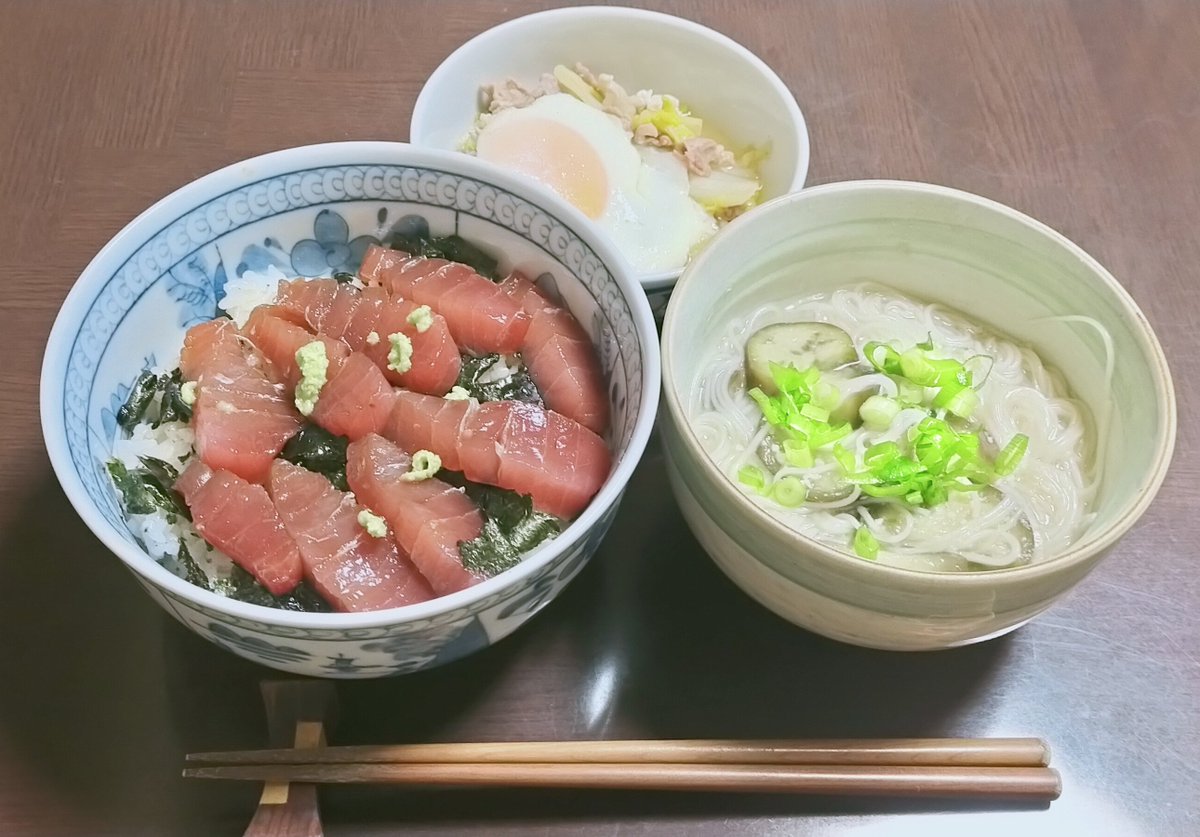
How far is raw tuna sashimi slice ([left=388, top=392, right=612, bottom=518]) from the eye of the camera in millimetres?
1059

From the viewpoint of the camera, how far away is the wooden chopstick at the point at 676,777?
1004 millimetres

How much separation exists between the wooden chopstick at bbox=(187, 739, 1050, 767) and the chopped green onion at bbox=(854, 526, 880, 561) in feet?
0.68

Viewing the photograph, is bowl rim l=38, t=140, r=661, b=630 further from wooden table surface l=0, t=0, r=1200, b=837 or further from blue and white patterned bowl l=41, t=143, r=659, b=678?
wooden table surface l=0, t=0, r=1200, b=837

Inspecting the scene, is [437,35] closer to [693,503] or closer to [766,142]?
[766,142]

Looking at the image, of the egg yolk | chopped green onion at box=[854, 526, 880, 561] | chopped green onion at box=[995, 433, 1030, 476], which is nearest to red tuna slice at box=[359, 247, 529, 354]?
the egg yolk

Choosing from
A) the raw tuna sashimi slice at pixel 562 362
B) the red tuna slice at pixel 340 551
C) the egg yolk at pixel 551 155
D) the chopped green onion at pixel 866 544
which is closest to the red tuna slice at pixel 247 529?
the red tuna slice at pixel 340 551

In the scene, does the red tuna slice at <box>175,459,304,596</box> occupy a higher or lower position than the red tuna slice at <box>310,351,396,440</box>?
lower

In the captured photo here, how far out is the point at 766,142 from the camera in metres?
1.66

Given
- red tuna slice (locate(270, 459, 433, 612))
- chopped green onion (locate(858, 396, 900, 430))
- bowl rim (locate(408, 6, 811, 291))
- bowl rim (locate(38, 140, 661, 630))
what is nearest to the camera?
bowl rim (locate(38, 140, 661, 630))

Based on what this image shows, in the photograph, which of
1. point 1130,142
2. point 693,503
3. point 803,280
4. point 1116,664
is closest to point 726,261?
point 803,280

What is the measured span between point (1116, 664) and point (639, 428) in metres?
0.70

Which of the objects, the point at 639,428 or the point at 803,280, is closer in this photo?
the point at 639,428

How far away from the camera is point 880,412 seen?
1207 mm

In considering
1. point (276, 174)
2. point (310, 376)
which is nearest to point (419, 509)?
point (310, 376)
